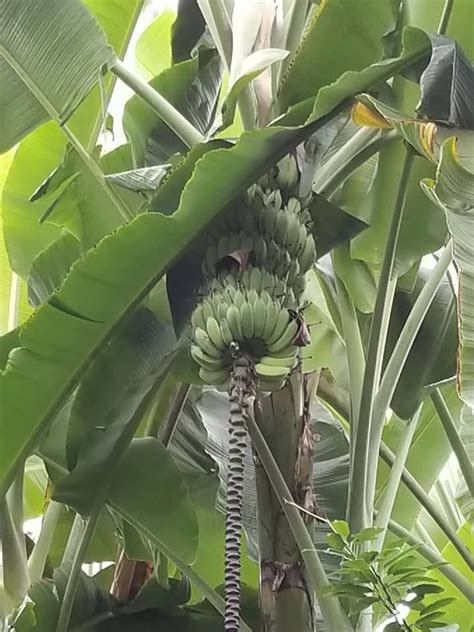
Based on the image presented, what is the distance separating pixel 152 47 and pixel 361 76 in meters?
0.61

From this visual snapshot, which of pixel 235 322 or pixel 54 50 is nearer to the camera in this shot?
pixel 235 322

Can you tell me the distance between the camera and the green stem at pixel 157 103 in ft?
2.56

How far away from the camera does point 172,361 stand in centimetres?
79

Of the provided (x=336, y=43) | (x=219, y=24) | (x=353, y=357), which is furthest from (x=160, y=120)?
(x=353, y=357)

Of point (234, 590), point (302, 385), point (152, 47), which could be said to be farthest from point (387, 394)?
point (152, 47)

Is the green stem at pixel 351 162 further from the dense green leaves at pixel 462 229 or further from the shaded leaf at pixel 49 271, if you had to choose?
the shaded leaf at pixel 49 271

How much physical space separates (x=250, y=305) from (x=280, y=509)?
8.9 inches

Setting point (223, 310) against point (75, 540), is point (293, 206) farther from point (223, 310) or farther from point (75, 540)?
point (75, 540)

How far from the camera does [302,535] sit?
71 cm

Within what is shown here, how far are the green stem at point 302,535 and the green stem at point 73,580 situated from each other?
19cm

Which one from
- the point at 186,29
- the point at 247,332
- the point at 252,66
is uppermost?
the point at 186,29

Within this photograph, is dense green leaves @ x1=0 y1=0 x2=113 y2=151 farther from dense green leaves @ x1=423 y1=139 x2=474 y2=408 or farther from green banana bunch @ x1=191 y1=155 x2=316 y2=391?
dense green leaves @ x1=423 y1=139 x2=474 y2=408

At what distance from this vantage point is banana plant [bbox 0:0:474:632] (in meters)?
0.63

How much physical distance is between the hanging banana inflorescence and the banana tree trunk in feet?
0.35
